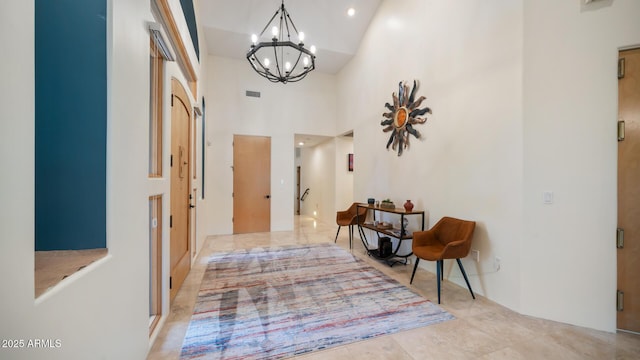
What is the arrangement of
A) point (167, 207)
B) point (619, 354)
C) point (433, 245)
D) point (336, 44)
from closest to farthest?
point (619, 354)
point (167, 207)
point (433, 245)
point (336, 44)

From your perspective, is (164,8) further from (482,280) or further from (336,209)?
(336,209)

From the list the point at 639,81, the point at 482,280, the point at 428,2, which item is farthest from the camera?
the point at 428,2

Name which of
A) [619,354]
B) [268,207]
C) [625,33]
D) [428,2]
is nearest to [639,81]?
[625,33]

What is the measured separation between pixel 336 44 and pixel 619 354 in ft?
19.3

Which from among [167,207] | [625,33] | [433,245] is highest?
[625,33]

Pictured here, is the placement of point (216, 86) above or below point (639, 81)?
above

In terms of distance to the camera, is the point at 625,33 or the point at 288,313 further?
the point at 288,313

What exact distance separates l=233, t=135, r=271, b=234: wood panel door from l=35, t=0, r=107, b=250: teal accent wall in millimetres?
4763

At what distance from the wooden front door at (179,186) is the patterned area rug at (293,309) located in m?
0.35

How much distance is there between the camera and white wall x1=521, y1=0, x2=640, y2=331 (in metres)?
2.05

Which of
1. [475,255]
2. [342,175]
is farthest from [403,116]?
[342,175]

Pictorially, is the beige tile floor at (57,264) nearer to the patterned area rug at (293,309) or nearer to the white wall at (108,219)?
the white wall at (108,219)

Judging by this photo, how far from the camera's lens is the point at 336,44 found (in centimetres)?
534

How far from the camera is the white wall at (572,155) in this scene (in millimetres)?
2055
